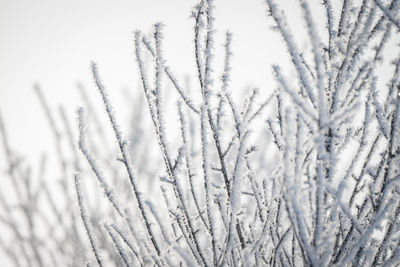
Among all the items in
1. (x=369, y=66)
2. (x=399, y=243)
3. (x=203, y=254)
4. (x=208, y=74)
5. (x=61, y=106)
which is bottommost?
(x=399, y=243)

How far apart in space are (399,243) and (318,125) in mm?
658

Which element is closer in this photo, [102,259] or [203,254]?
[203,254]

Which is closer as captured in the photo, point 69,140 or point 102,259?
point 102,259

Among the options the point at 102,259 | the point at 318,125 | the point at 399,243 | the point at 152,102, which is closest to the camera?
the point at 318,125

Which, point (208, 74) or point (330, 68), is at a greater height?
point (208, 74)

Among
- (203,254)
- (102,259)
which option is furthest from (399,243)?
(102,259)

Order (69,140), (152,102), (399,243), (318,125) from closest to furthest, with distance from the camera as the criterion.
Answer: (318,125), (399,243), (152,102), (69,140)

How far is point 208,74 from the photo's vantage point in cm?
136

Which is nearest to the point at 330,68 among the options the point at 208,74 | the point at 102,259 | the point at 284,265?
the point at 208,74

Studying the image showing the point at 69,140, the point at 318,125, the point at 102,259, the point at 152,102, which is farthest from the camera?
the point at 69,140

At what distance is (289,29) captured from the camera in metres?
1.11

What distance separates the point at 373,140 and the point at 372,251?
471 mm

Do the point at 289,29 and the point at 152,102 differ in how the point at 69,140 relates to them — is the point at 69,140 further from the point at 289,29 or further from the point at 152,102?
the point at 289,29

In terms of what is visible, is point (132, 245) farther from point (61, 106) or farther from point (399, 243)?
point (61, 106)
